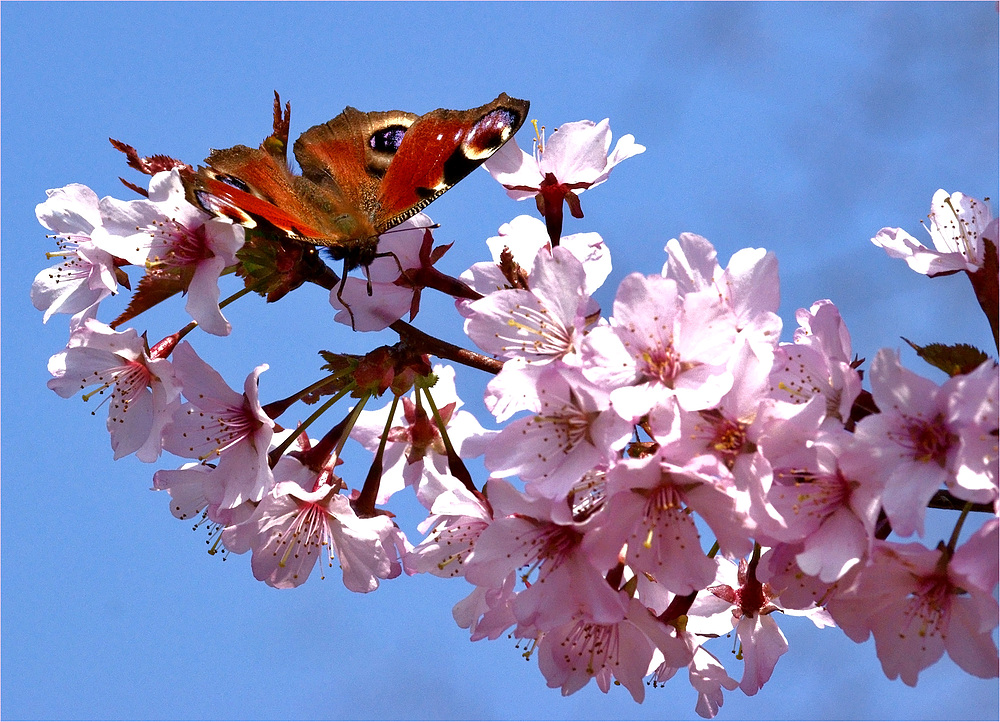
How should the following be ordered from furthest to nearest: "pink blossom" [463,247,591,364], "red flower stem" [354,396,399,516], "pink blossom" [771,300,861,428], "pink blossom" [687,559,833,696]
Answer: "pink blossom" [687,559,833,696]
"red flower stem" [354,396,399,516]
"pink blossom" [463,247,591,364]
"pink blossom" [771,300,861,428]

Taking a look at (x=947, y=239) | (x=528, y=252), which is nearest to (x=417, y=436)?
(x=528, y=252)

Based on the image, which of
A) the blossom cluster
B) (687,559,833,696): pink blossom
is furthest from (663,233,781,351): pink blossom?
(687,559,833,696): pink blossom

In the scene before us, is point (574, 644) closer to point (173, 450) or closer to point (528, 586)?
point (528, 586)

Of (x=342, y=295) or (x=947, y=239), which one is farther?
(x=947, y=239)

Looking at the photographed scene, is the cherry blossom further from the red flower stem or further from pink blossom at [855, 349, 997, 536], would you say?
pink blossom at [855, 349, 997, 536]

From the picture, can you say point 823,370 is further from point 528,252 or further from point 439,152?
point 439,152
